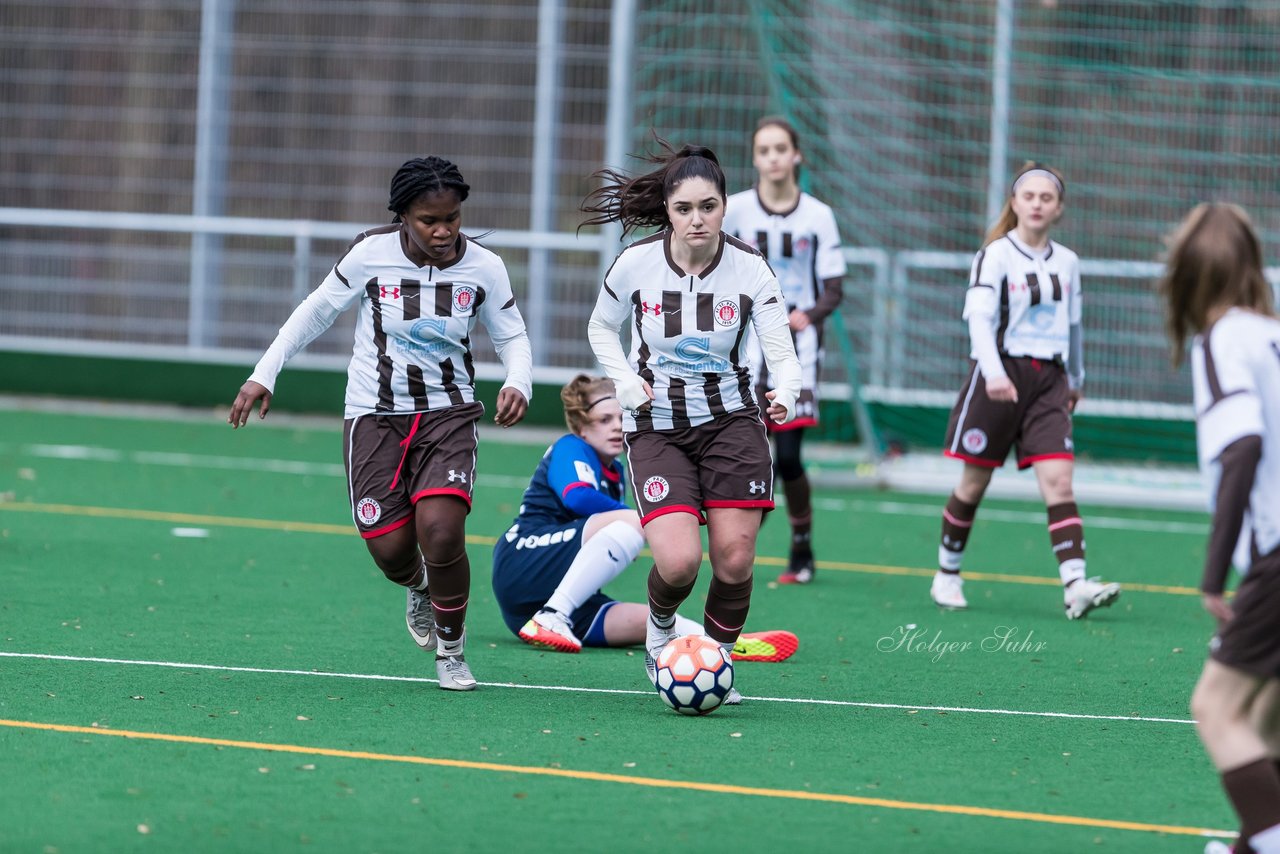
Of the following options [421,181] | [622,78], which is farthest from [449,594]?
[622,78]

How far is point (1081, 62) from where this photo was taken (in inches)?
525

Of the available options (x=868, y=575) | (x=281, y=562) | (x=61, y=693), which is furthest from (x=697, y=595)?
(x=61, y=693)

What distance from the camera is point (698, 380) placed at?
580 centimetres

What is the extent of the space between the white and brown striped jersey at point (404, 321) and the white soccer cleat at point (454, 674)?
0.81 m

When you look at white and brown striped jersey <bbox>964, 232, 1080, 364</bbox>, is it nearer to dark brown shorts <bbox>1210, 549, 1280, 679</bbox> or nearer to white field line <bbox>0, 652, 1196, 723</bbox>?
white field line <bbox>0, 652, 1196, 723</bbox>

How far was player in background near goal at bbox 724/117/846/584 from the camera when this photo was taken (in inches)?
334

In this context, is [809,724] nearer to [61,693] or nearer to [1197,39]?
[61,693]

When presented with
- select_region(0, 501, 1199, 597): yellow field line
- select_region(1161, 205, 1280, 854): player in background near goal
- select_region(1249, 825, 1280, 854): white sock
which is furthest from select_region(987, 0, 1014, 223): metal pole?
select_region(1249, 825, 1280, 854): white sock

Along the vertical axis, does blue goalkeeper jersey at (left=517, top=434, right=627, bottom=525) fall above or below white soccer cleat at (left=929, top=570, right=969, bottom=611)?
above

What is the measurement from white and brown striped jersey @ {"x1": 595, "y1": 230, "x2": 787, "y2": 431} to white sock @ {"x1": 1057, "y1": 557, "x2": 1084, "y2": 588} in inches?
92.1

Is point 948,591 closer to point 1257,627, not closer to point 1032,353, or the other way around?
point 1032,353

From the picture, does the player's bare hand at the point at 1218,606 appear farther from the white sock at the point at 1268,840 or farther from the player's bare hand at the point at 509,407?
the player's bare hand at the point at 509,407

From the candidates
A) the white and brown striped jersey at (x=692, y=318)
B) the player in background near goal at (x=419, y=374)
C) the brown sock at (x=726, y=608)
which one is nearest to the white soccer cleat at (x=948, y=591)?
the brown sock at (x=726, y=608)

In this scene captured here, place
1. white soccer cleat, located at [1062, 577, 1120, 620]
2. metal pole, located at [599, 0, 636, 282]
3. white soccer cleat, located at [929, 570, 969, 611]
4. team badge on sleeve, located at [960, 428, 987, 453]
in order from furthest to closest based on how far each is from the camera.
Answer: metal pole, located at [599, 0, 636, 282], white soccer cleat, located at [929, 570, 969, 611], team badge on sleeve, located at [960, 428, 987, 453], white soccer cleat, located at [1062, 577, 1120, 620]
